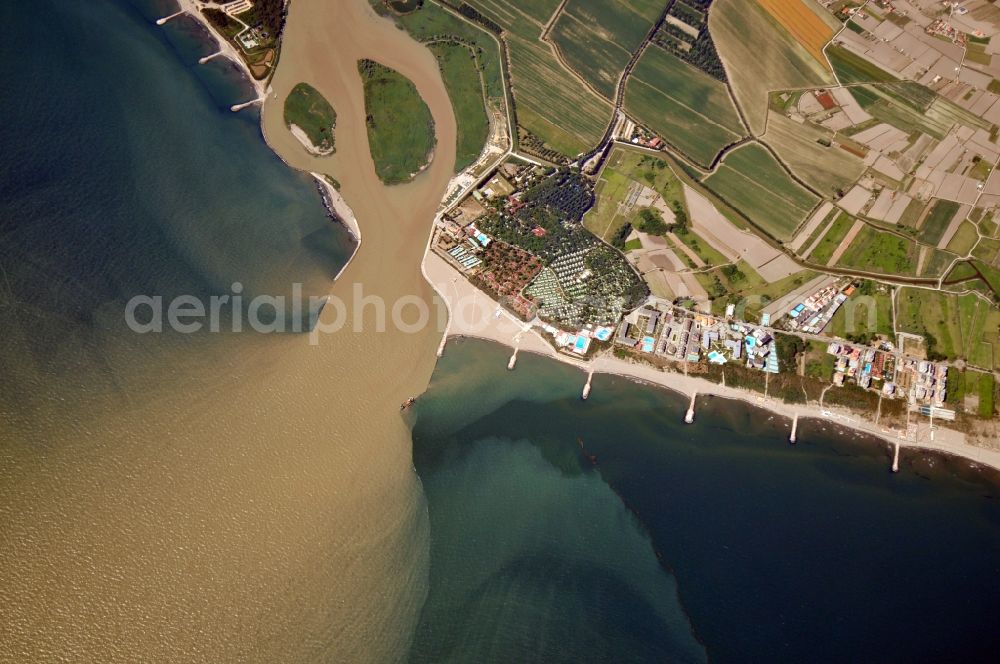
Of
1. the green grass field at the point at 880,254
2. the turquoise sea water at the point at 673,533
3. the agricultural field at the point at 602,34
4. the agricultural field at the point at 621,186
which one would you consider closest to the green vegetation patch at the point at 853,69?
the green grass field at the point at 880,254

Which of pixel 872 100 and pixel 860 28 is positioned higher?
pixel 860 28

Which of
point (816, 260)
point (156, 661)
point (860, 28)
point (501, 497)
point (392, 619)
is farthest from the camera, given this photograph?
point (860, 28)

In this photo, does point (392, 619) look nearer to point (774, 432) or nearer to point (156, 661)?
point (156, 661)

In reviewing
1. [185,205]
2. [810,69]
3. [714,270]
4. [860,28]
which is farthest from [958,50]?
[185,205]

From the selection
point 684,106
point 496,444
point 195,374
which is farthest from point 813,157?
point 195,374

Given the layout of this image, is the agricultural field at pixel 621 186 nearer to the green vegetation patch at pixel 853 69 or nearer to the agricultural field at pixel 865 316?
the agricultural field at pixel 865 316

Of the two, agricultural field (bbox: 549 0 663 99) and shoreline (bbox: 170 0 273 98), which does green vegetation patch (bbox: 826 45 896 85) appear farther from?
shoreline (bbox: 170 0 273 98)
